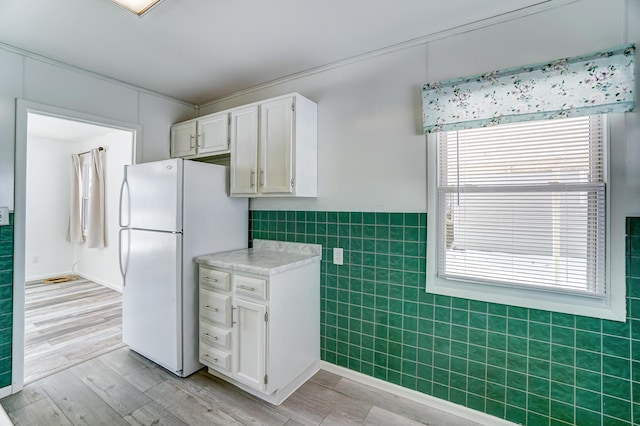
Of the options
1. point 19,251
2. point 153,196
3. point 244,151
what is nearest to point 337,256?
point 244,151

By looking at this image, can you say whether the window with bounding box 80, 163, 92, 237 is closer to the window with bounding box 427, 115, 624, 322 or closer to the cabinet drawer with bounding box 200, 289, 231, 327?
the cabinet drawer with bounding box 200, 289, 231, 327

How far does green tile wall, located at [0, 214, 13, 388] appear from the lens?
2070 mm

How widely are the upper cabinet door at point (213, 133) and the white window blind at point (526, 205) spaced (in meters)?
1.84

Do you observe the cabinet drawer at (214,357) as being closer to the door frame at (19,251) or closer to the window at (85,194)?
the door frame at (19,251)

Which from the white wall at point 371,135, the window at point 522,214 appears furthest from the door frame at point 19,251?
the window at point 522,214

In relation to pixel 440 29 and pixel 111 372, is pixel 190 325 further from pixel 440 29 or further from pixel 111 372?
pixel 440 29

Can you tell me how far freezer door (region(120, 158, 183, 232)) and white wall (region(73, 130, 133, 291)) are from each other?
2.07 meters

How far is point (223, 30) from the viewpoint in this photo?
6.43 ft

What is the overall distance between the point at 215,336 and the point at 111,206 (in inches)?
146

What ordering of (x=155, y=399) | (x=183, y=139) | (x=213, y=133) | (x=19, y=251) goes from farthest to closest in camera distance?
1. (x=183, y=139)
2. (x=213, y=133)
3. (x=19, y=251)
4. (x=155, y=399)

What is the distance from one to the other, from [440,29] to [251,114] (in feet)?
5.00

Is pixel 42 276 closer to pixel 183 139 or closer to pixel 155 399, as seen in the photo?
pixel 183 139

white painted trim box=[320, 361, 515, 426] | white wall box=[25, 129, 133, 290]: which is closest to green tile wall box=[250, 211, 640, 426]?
white painted trim box=[320, 361, 515, 426]

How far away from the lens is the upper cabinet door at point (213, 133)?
8.81ft
